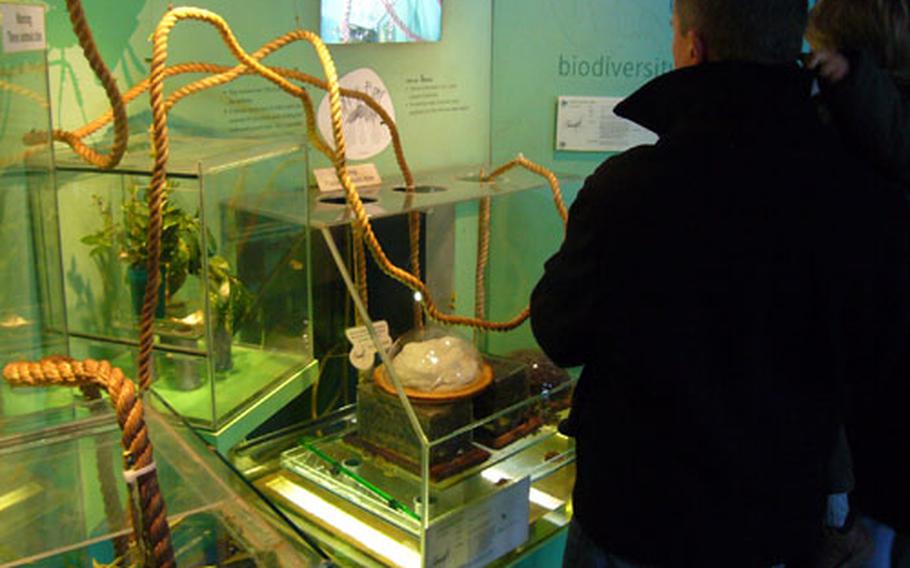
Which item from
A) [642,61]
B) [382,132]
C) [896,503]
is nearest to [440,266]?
[382,132]

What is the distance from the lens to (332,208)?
1.65 metres

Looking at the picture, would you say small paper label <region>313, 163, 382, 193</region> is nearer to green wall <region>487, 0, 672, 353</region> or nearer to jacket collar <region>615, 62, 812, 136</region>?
green wall <region>487, 0, 672, 353</region>

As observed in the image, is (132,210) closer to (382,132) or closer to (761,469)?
(382,132)

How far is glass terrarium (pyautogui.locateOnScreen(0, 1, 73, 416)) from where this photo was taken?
3.24ft

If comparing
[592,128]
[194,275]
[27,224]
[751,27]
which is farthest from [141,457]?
[592,128]

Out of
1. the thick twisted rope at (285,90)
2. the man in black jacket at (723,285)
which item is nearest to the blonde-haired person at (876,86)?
the man in black jacket at (723,285)

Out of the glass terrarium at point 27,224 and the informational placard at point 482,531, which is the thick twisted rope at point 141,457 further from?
the informational placard at point 482,531

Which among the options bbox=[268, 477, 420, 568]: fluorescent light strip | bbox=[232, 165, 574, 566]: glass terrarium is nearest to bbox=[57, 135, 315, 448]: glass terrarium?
bbox=[232, 165, 574, 566]: glass terrarium

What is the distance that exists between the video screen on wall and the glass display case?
114cm

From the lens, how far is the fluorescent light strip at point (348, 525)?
1408 mm

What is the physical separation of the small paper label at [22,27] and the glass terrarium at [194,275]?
0.25 meters

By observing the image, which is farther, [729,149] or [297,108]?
[297,108]

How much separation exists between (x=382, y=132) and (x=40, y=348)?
109cm

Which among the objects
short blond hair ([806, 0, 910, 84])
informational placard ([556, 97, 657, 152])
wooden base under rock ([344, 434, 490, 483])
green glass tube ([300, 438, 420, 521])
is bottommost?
green glass tube ([300, 438, 420, 521])
